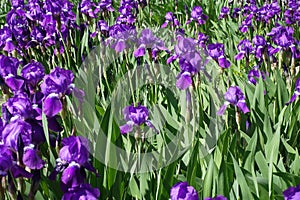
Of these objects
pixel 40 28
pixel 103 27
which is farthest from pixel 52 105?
pixel 103 27

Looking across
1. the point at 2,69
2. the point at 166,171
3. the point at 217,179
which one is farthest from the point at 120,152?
the point at 2,69

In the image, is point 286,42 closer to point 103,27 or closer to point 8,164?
point 103,27

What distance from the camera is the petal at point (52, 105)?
183 cm

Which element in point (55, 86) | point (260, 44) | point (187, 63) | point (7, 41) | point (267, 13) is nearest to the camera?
point (55, 86)

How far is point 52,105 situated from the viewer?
187 centimetres

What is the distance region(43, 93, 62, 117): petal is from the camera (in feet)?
6.00

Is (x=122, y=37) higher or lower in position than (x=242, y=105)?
higher

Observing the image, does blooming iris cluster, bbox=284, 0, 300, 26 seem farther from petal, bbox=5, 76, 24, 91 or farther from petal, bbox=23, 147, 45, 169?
petal, bbox=23, 147, 45, 169

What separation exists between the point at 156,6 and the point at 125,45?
2.67 m

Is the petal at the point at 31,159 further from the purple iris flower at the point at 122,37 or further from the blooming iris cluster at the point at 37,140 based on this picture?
the purple iris flower at the point at 122,37

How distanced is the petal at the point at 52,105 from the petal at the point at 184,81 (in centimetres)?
76

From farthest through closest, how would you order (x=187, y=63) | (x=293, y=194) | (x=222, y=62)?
(x=222, y=62) → (x=187, y=63) → (x=293, y=194)

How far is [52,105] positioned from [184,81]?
0.84m

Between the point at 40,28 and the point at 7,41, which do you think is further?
the point at 40,28
